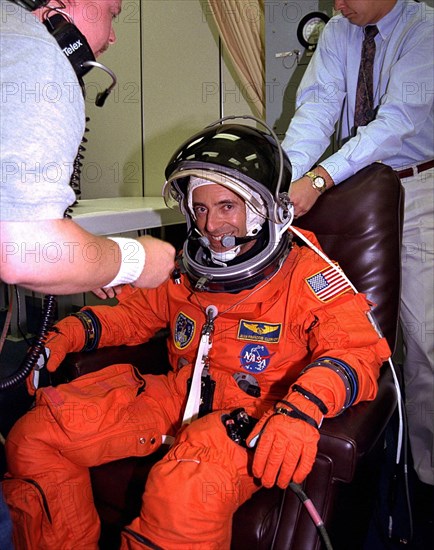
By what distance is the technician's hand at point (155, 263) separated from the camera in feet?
2.47

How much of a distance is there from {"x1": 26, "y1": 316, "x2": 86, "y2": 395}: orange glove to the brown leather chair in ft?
0.13

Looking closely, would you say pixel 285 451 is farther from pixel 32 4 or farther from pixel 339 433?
pixel 32 4

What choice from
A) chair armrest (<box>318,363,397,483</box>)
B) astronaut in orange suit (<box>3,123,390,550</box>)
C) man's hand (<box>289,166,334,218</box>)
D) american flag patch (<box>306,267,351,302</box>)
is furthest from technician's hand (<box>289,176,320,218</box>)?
chair armrest (<box>318,363,397,483</box>)

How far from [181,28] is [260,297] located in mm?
2696

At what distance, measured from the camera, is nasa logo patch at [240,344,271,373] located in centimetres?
124

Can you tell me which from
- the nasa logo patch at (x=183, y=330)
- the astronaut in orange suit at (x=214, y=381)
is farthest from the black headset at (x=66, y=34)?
the nasa logo patch at (x=183, y=330)

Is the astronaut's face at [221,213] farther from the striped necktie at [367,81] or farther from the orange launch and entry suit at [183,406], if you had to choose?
the striped necktie at [367,81]

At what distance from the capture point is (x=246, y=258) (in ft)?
4.21

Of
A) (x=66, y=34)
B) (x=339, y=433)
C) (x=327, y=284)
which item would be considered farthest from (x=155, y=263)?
(x=327, y=284)

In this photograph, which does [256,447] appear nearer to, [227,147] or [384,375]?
[384,375]

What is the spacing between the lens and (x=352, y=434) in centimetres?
90

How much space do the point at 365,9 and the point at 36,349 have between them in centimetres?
142

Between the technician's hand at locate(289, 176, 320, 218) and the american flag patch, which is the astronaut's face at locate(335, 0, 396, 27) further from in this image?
the american flag patch

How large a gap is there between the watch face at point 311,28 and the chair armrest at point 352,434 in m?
1.80
